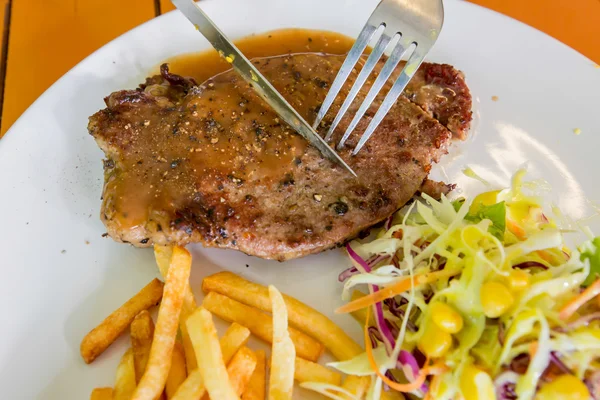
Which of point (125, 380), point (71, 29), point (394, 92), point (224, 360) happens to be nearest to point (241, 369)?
point (224, 360)

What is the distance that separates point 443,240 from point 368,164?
0.70 metres

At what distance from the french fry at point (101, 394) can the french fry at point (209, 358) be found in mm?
564

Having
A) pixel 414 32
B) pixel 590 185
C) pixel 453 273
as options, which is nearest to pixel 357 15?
pixel 414 32

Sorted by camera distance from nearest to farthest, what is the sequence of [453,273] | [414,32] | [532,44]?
[453,273], [414,32], [532,44]

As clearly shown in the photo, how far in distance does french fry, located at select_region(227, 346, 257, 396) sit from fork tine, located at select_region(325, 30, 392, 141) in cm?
141

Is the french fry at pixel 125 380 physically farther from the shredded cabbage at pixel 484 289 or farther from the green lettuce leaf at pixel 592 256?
the green lettuce leaf at pixel 592 256

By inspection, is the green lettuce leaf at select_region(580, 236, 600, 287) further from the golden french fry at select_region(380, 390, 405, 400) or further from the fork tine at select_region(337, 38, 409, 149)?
the fork tine at select_region(337, 38, 409, 149)

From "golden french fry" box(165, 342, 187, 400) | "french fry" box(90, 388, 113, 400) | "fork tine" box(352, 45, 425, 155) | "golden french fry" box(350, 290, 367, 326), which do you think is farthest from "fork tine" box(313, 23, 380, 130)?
"french fry" box(90, 388, 113, 400)

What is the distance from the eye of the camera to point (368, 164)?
10.2 ft

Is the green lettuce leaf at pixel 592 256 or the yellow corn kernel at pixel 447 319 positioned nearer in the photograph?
the yellow corn kernel at pixel 447 319

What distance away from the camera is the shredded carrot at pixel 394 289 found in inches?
101

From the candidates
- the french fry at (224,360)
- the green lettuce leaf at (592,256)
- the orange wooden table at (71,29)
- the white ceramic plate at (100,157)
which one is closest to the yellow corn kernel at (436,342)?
the white ceramic plate at (100,157)

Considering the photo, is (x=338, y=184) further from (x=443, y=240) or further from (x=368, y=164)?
(x=443, y=240)

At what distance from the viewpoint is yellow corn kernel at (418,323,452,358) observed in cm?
234
